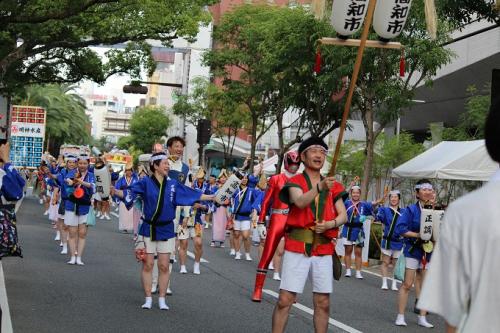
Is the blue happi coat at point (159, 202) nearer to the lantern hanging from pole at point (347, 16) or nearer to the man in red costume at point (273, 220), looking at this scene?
the man in red costume at point (273, 220)

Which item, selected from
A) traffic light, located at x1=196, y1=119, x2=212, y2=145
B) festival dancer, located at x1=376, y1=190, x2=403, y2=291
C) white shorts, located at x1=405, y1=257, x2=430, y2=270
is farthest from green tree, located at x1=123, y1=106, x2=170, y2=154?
white shorts, located at x1=405, y1=257, x2=430, y2=270

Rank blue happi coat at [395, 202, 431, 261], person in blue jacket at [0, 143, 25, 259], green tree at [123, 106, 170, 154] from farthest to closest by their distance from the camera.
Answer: green tree at [123, 106, 170, 154] < blue happi coat at [395, 202, 431, 261] < person in blue jacket at [0, 143, 25, 259]

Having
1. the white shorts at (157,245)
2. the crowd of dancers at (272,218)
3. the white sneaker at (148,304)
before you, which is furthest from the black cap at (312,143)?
the white sneaker at (148,304)

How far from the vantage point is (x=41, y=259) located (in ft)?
53.2

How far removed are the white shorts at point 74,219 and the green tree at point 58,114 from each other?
45583 millimetres

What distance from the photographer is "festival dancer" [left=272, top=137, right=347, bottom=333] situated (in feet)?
24.6

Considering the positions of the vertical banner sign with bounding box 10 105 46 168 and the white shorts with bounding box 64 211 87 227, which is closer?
the white shorts with bounding box 64 211 87 227

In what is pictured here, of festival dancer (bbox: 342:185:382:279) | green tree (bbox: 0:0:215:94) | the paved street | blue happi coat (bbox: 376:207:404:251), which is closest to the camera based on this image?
the paved street

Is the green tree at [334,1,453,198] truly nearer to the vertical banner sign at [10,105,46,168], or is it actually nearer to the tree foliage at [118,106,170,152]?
the vertical banner sign at [10,105,46,168]

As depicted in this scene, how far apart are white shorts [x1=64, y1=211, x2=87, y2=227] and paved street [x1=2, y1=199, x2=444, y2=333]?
69cm

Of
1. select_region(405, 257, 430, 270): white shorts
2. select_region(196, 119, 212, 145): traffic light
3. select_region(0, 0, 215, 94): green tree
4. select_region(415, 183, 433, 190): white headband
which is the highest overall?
select_region(0, 0, 215, 94): green tree

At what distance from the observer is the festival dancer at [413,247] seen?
1084cm

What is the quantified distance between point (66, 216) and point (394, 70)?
9663mm

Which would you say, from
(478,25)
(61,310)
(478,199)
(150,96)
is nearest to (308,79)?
(478,25)
